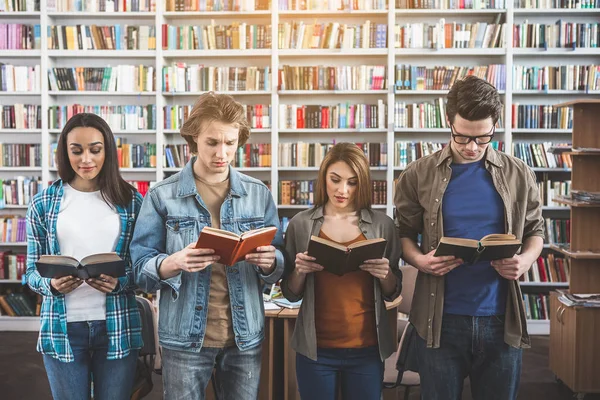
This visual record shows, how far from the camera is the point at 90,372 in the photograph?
2.13 metres

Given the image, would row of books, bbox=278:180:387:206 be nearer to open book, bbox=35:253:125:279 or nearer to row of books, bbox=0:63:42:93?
row of books, bbox=0:63:42:93

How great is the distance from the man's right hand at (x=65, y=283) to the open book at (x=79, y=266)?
0.06 ft

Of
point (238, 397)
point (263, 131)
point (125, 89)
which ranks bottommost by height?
point (238, 397)

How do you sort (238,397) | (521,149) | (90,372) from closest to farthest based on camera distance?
(238,397) → (90,372) → (521,149)

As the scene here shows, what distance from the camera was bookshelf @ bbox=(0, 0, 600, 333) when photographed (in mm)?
5887

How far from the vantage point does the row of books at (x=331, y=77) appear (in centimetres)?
593

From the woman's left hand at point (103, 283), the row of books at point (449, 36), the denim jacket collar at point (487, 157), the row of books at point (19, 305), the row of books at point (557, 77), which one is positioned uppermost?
the row of books at point (449, 36)

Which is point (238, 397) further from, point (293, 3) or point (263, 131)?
point (293, 3)

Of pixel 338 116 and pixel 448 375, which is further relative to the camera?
pixel 338 116

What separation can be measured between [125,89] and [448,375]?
493 centimetres

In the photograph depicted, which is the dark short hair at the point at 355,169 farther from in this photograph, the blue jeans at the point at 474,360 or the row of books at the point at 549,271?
the row of books at the point at 549,271

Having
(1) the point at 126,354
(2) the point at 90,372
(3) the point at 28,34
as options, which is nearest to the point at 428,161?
(1) the point at 126,354

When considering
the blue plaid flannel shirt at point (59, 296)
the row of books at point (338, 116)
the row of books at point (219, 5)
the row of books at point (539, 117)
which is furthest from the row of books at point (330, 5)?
the blue plaid flannel shirt at point (59, 296)

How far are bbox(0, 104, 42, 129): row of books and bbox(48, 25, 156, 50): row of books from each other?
2.16 feet
